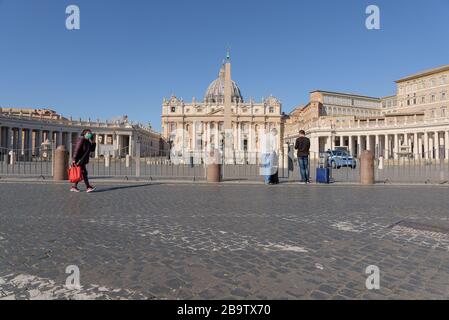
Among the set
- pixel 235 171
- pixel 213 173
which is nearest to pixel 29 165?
pixel 235 171

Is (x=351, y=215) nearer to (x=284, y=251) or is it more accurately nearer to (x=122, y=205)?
(x=284, y=251)

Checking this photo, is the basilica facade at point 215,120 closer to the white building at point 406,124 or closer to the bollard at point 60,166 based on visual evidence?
the white building at point 406,124

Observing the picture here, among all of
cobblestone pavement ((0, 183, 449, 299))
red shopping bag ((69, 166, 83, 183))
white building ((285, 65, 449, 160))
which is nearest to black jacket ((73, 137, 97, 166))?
red shopping bag ((69, 166, 83, 183))

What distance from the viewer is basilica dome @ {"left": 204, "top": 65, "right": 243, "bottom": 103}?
96938 millimetres

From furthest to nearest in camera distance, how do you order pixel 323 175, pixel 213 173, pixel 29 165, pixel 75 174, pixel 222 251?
pixel 29 165, pixel 213 173, pixel 323 175, pixel 75 174, pixel 222 251

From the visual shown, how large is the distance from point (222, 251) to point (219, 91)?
320 feet

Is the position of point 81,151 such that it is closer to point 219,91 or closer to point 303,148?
point 303,148

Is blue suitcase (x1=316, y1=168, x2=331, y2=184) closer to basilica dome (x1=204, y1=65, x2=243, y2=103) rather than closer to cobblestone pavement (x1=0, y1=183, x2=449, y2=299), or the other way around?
cobblestone pavement (x1=0, y1=183, x2=449, y2=299)

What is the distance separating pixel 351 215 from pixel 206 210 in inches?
109

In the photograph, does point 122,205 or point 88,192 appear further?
point 88,192

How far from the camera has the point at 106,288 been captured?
8.31ft

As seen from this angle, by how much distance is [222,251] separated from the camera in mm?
3525
